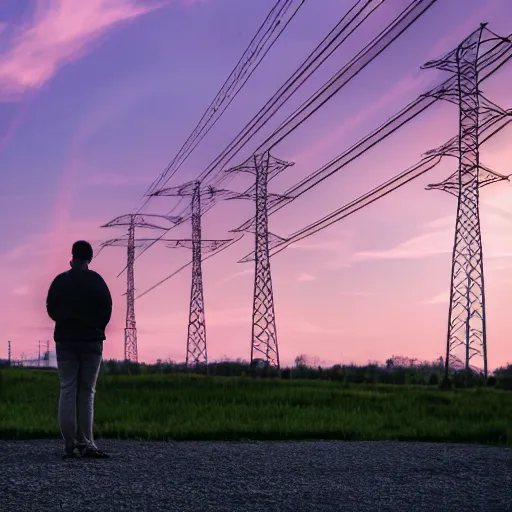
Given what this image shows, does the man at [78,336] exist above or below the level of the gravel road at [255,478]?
above

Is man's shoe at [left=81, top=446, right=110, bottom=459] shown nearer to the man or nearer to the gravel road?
the man

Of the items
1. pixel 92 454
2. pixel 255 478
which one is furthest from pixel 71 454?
pixel 255 478

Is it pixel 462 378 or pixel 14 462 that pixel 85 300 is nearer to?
pixel 14 462

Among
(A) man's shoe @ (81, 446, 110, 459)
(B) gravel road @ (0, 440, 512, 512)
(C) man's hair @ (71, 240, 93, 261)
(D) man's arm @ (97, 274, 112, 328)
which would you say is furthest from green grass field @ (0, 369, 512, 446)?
(C) man's hair @ (71, 240, 93, 261)

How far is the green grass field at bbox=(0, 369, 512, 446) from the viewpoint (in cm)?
1144

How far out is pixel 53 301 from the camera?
8.55 meters

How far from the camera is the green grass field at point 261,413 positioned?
37.5ft

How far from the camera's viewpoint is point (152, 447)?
383 inches

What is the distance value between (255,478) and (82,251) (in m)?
3.20

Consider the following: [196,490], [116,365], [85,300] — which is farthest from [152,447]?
[116,365]

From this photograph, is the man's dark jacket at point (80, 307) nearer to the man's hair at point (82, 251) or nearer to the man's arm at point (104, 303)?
the man's arm at point (104, 303)

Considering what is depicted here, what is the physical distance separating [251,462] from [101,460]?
163 cm

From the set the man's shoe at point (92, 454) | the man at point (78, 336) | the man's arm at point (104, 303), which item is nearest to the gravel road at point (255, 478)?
the man's shoe at point (92, 454)

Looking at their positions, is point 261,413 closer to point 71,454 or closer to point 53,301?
point 71,454
